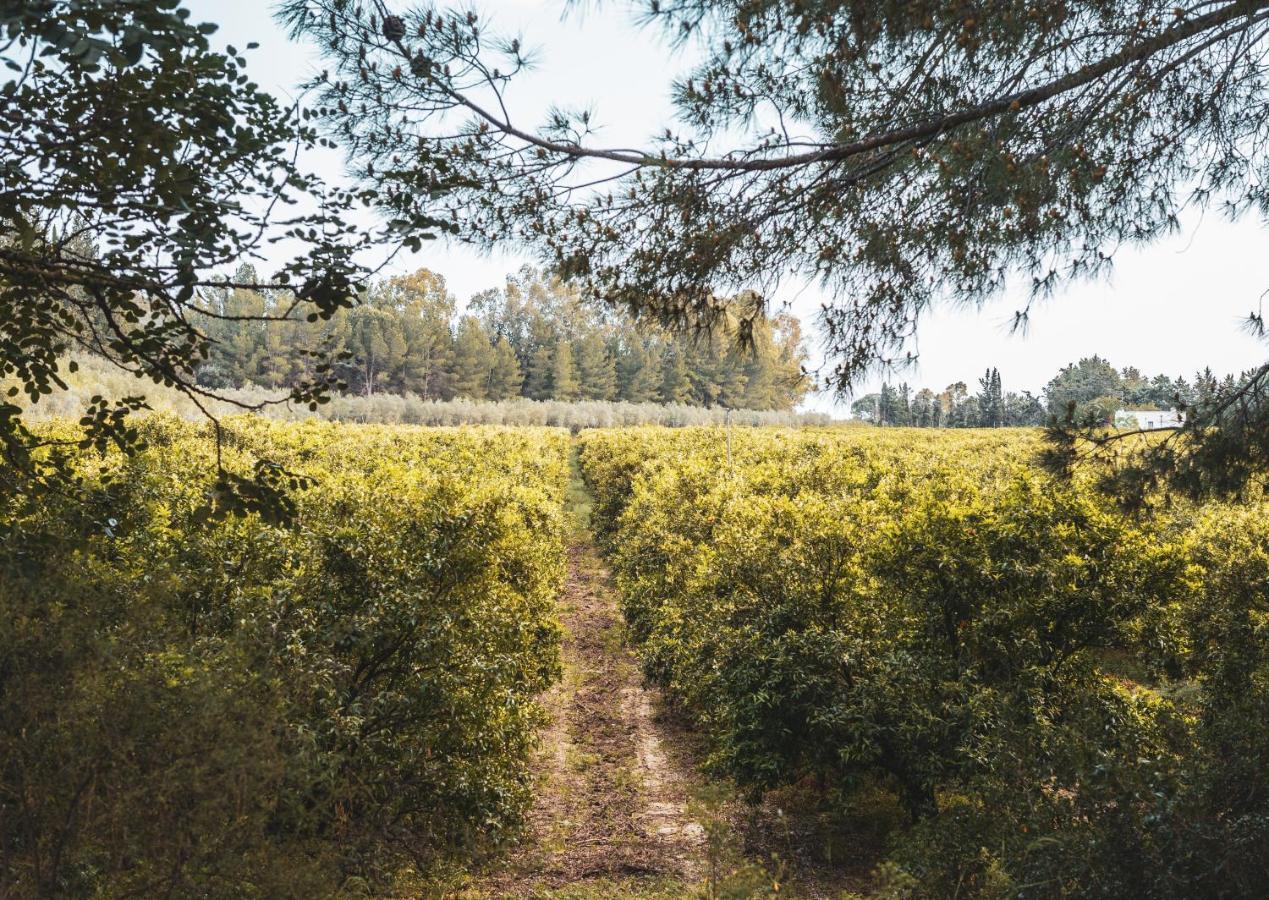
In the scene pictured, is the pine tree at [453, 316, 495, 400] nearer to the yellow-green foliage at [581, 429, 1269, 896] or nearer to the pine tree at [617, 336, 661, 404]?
the pine tree at [617, 336, 661, 404]

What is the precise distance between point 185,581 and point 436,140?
2.64 meters

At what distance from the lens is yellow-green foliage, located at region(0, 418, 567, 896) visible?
2.66 metres

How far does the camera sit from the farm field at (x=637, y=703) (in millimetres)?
2725

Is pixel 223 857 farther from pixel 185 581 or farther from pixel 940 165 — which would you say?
pixel 940 165

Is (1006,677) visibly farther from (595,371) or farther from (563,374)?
(595,371)

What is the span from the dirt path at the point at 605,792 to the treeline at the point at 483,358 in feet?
128

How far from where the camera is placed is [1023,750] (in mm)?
4281

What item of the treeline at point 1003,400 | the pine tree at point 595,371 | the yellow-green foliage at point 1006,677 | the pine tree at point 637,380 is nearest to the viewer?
the yellow-green foliage at point 1006,677

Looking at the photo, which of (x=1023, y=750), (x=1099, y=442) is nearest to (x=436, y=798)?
(x=1023, y=750)

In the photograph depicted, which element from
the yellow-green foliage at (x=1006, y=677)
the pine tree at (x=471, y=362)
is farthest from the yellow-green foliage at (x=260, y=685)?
the pine tree at (x=471, y=362)

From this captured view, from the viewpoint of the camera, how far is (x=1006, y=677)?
6.08 metres

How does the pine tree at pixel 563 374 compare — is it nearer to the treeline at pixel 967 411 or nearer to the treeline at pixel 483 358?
the treeline at pixel 483 358

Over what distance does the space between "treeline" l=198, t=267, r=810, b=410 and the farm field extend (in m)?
41.6

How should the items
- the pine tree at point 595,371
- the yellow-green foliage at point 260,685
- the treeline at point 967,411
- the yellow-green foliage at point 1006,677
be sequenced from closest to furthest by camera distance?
the yellow-green foliage at point 260,685, the yellow-green foliage at point 1006,677, the treeline at point 967,411, the pine tree at point 595,371
